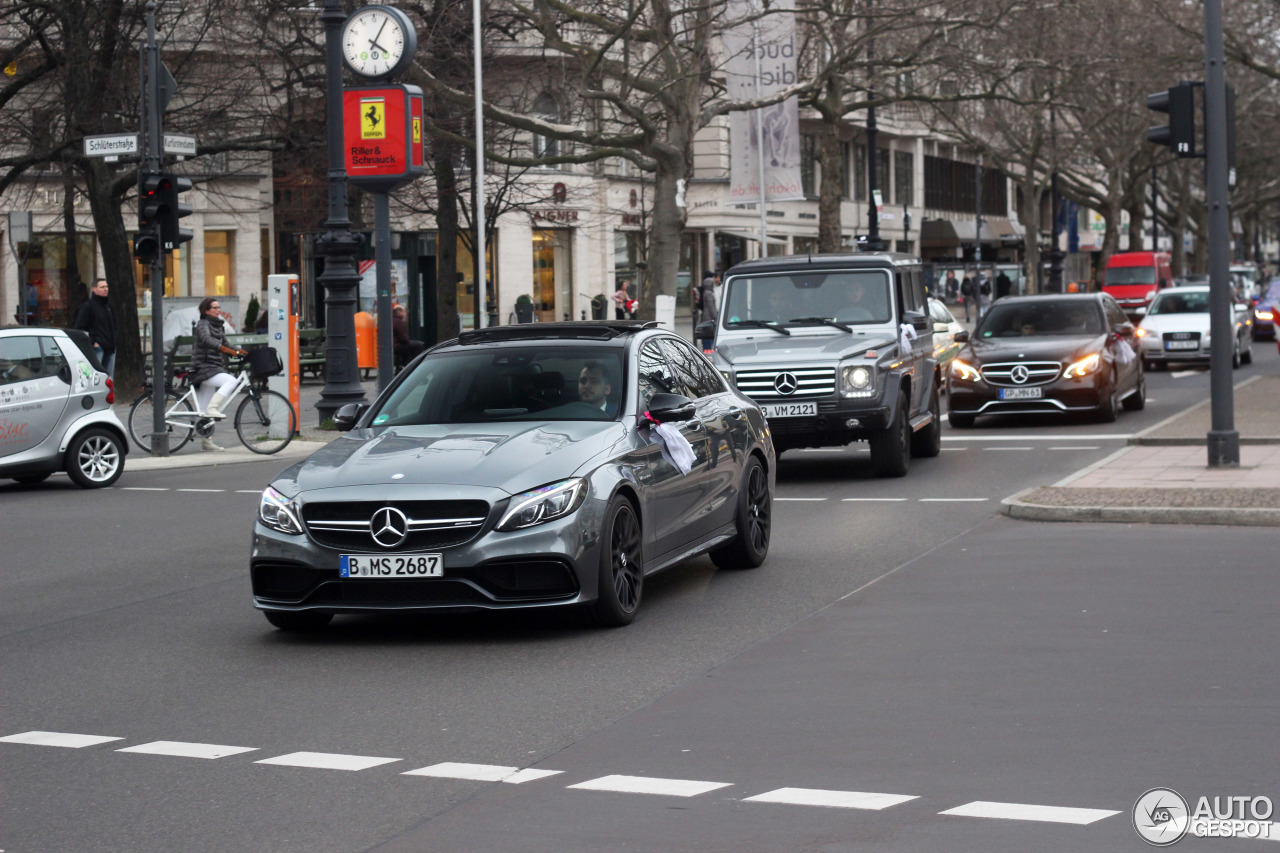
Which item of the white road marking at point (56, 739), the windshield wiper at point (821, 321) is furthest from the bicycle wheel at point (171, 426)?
the white road marking at point (56, 739)

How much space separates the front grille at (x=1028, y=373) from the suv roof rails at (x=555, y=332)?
479 inches

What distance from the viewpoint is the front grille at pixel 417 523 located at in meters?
8.58

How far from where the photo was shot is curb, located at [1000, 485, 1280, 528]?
1255 cm

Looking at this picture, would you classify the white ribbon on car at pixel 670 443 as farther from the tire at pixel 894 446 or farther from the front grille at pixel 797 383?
the tire at pixel 894 446

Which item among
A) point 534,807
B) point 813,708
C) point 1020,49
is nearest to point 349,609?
point 813,708

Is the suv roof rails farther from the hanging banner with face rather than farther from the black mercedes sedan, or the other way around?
the hanging banner with face

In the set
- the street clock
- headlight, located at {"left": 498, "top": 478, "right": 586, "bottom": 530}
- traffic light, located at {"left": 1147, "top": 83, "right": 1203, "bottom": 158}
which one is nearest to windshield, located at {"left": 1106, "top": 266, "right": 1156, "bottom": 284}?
the street clock

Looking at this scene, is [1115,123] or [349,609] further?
[1115,123]

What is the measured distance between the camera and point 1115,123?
62844 millimetres

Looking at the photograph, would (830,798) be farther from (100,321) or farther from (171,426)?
(100,321)

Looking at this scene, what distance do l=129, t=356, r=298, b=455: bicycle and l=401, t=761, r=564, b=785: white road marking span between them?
15.6 meters

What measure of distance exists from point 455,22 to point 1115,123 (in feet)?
115

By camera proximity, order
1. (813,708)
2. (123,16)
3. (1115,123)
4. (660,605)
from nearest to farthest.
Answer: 1. (813,708)
2. (660,605)
3. (123,16)
4. (1115,123)

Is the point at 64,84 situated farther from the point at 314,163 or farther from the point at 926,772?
the point at 926,772
